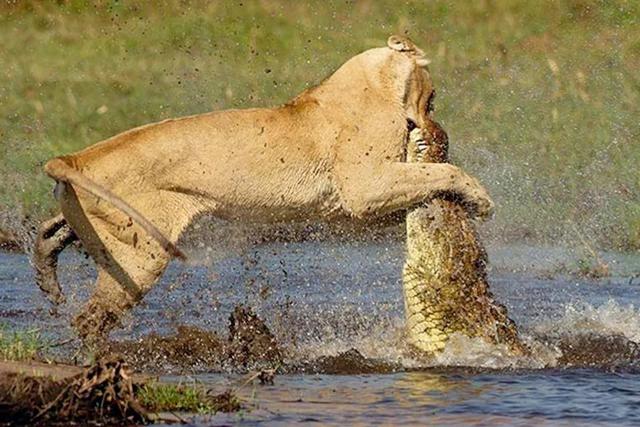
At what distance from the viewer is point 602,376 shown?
930 cm

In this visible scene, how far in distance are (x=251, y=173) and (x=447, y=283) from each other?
1.19 meters

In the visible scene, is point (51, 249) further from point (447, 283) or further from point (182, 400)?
point (447, 283)

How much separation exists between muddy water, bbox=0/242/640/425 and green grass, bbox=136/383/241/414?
0.08 metres

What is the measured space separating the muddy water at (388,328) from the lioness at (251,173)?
564 mm

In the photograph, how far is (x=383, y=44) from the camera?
57.4 feet

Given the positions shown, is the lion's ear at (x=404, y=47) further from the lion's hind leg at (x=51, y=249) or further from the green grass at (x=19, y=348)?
the green grass at (x=19, y=348)

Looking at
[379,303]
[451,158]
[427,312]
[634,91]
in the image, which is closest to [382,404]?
[427,312]

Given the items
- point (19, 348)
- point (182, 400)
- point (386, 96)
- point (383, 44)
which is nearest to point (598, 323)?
point (386, 96)

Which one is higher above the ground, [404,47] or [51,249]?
[404,47]

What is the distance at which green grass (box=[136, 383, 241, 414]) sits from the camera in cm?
779

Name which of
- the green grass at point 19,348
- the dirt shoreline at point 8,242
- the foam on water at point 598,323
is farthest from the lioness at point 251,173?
the dirt shoreline at point 8,242

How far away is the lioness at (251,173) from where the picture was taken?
9125 millimetres

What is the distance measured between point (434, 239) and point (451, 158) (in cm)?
517

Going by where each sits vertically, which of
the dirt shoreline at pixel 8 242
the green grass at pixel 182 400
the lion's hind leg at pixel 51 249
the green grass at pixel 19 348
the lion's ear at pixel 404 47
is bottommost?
the green grass at pixel 182 400
